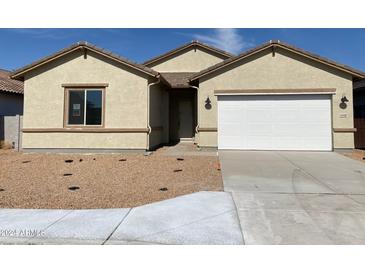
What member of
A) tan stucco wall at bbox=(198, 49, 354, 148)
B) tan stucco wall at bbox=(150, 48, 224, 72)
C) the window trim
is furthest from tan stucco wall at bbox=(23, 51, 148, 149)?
tan stucco wall at bbox=(150, 48, 224, 72)

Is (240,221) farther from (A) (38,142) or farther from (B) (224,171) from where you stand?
(A) (38,142)

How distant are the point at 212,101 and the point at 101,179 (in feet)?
24.1

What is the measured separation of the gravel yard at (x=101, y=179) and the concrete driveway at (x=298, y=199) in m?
0.97

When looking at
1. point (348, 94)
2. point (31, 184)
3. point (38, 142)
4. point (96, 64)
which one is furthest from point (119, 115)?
point (348, 94)

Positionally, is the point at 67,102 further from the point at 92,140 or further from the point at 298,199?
the point at 298,199

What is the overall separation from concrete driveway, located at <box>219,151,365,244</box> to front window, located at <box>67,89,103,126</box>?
6248mm

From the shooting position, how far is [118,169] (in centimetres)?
894

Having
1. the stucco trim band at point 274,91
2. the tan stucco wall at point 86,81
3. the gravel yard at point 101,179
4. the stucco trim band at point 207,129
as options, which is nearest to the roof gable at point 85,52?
the tan stucco wall at point 86,81

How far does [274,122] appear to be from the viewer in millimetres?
13156

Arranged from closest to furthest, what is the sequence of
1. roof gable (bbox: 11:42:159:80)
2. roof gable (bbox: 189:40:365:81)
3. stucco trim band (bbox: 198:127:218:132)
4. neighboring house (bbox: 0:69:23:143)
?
roof gable (bbox: 11:42:159:80)
roof gable (bbox: 189:40:365:81)
stucco trim band (bbox: 198:127:218:132)
neighboring house (bbox: 0:69:23:143)

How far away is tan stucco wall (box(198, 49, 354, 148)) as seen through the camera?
12758 mm

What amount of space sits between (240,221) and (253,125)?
928 centimetres

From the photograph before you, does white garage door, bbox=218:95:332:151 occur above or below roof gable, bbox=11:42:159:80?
below

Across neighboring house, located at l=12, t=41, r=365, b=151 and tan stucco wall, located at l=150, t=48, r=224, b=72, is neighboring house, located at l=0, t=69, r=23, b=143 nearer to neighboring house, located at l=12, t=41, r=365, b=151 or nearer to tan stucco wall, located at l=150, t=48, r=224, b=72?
neighboring house, located at l=12, t=41, r=365, b=151
